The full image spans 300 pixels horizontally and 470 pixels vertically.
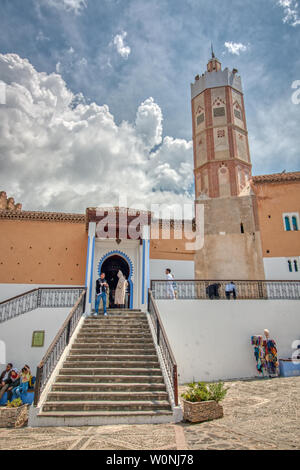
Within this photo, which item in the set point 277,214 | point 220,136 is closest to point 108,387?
point 277,214

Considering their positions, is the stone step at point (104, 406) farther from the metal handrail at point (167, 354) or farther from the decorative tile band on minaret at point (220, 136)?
the decorative tile band on minaret at point (220, 136)

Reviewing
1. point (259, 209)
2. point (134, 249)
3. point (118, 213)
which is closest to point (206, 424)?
point (118, 213)

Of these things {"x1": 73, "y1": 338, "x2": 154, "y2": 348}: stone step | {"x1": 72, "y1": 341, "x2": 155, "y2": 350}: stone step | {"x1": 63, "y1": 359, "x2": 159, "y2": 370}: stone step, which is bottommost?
{"x1": 63, "y1": 359, "x2": 159, "y2": 370}: stone step

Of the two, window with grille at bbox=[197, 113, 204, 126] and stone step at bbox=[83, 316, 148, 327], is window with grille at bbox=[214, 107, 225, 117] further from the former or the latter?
stone step at bbox=[83, 316, 148, 327]

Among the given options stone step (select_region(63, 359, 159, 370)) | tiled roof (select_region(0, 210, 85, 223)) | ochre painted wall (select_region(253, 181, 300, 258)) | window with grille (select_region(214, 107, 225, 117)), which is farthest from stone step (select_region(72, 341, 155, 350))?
window with grille (select_region(214, 107, 225, 117))

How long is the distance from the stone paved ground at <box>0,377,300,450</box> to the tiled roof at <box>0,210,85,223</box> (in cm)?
1091

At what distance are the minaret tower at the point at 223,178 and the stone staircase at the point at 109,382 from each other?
8.41 metres

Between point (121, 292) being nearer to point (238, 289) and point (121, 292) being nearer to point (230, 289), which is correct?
point (230, 289)

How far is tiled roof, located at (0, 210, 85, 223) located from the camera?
15289mm

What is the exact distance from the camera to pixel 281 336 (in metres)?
11.0

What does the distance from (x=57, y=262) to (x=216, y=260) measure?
8.30m

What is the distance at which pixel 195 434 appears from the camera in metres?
5.06

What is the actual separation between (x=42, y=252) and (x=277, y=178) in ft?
42.7

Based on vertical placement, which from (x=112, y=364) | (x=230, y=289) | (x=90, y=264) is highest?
(x=90, y=264)
